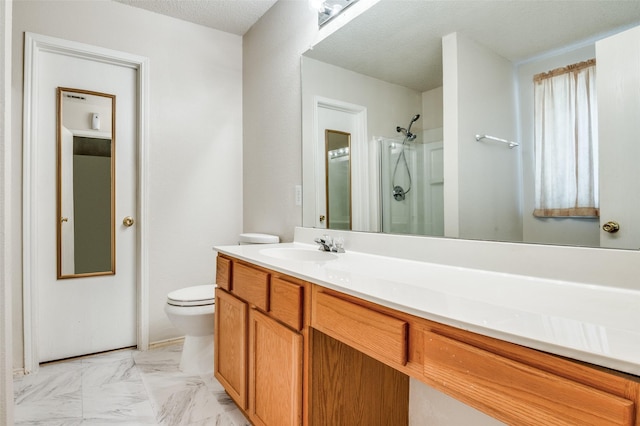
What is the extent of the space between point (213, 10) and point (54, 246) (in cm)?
196

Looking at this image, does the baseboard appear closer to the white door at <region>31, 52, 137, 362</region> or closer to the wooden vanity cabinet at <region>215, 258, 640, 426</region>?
the white door at <region>31, 52, 137, 362</region>

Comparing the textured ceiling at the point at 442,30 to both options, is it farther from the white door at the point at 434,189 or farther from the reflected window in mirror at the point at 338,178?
the reflected window in mirror at the point at 338,178

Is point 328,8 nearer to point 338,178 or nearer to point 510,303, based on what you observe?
point 338,178

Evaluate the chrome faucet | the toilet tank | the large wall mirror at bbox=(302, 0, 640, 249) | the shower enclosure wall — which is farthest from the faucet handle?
the toilet tank

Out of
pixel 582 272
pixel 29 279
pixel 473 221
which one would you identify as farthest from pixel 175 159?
pixel 582 272

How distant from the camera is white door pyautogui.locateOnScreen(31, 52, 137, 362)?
2.24 meters

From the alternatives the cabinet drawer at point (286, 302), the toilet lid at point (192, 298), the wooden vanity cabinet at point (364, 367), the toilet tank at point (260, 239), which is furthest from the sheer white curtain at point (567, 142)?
the toilet lid at point (192, 298)

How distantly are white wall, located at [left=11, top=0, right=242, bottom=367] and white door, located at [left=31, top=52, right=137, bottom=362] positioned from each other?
15 cm

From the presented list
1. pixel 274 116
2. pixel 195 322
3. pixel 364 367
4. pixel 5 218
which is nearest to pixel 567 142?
pixel 364 367

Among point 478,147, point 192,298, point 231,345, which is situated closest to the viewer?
point 478,147

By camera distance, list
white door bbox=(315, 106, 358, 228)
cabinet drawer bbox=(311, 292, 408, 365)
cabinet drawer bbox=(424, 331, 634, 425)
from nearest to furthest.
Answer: cabinet drawer bbox=(424, 331, 634, 425) → cabinet drawer bbox=(311, 292, 408, 365) → white door bbox=(315, 106, 358, 228)

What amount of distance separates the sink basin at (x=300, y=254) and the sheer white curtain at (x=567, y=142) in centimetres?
93

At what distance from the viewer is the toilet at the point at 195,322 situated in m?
2.05

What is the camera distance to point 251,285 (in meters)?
1.52
